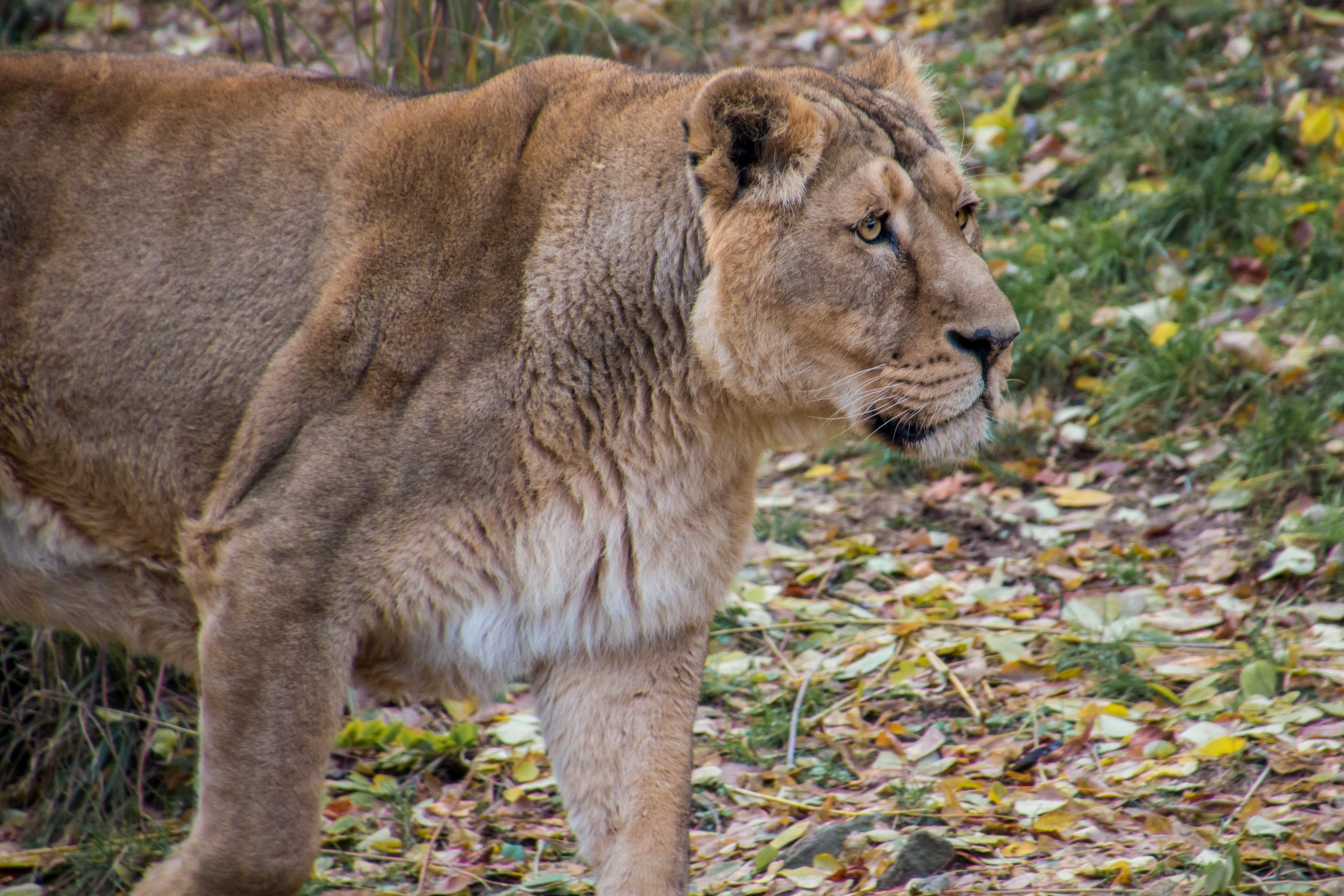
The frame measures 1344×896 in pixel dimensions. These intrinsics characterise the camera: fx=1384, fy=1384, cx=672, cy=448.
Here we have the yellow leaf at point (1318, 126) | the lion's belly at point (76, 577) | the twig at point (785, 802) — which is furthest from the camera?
the yellow leaf at point (1318, 126)

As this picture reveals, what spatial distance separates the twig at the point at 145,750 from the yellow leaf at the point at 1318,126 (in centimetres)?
564

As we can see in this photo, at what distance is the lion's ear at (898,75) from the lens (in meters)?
3.66

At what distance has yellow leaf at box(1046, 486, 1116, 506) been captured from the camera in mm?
5555

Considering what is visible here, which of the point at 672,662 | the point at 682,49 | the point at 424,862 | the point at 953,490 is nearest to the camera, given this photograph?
the point at 672,662

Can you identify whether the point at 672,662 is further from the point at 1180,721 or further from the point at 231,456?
the point at 1180,721

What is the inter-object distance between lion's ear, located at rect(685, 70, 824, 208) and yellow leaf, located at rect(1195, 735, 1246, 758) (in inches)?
76.8

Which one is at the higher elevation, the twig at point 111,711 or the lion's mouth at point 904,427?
the lion's mouth at point 904,427

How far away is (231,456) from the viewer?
3.17m

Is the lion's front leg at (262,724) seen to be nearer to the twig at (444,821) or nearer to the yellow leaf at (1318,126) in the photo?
the twig at (444,821)

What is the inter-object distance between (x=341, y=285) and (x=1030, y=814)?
7.52 ft

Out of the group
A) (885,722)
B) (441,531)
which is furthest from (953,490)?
(441,531)

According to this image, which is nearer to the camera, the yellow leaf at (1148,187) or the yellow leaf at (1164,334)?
the yellow leaf at (1164,334)

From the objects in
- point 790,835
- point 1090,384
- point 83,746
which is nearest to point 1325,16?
point 1090,384

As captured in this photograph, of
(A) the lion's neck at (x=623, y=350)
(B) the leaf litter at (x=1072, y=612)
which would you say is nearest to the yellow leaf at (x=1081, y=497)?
(B) the leaf litter at (x=1072, y=612)
